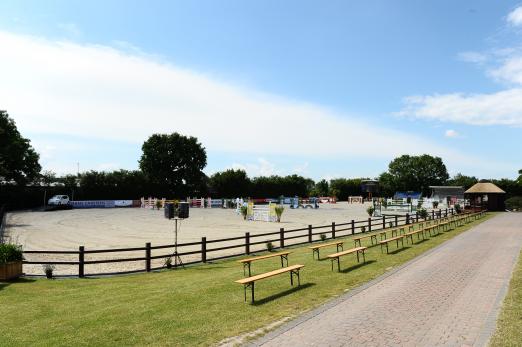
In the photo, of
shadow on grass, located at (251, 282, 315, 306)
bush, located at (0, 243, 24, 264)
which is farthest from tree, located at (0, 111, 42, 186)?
shadow on grass, located at (251, 282, 315, 306)

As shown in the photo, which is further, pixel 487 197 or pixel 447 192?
pixel 447 192

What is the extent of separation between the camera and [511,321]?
7898mm

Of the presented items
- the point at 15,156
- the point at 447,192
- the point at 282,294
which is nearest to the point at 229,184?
the point at 15,156

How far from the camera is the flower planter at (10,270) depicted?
1246 cm

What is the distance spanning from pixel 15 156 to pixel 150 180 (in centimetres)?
2554

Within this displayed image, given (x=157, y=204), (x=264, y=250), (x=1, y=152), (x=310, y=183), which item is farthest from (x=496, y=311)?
(x=310, y=183)

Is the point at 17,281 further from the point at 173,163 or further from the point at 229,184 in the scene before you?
the point at 229,184

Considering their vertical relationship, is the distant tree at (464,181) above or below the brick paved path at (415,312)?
above

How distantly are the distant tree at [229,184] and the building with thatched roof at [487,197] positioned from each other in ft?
145

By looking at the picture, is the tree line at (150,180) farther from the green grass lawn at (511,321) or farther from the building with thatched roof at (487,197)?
the green grass lawn at (511,321)

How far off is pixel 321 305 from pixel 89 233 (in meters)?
21.8

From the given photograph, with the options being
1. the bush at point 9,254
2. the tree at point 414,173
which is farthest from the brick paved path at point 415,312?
the tree at point 414,173

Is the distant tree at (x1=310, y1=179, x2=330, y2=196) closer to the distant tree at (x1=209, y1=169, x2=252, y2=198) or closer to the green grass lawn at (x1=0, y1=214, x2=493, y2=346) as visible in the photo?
the distant tree at (x1=209, y1=169, x2=252, y2=198)

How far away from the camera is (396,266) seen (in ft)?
47.2
